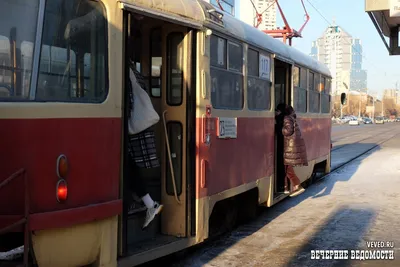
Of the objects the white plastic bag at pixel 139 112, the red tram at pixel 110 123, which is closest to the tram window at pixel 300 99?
the red tram at pixel 110 123

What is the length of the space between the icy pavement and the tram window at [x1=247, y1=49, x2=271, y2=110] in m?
1.78

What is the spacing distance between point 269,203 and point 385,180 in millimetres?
5833

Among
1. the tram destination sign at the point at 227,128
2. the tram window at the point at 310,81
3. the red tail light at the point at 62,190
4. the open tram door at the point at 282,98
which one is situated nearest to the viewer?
the red tail light at the point at 62,190

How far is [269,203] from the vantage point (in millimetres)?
7094

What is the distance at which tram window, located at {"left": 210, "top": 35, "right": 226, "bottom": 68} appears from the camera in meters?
5.18

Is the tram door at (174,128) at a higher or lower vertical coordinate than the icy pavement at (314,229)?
higher

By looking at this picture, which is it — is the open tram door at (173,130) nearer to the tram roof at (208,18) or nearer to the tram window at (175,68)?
the tram window at (175,68)

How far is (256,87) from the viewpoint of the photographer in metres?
6.52

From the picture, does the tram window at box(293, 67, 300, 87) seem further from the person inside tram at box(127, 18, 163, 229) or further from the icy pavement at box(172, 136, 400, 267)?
the person inside tram at box(127, 18, 163, 229)

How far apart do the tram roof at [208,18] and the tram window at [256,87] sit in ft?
0.68

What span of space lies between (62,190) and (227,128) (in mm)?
2494

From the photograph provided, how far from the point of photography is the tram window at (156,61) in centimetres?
500

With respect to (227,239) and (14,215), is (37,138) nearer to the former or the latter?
(14,215)

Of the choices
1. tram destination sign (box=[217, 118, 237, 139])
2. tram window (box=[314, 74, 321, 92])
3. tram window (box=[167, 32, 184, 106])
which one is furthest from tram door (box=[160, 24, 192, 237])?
tram window (box=[314, 74, 321, 92])
